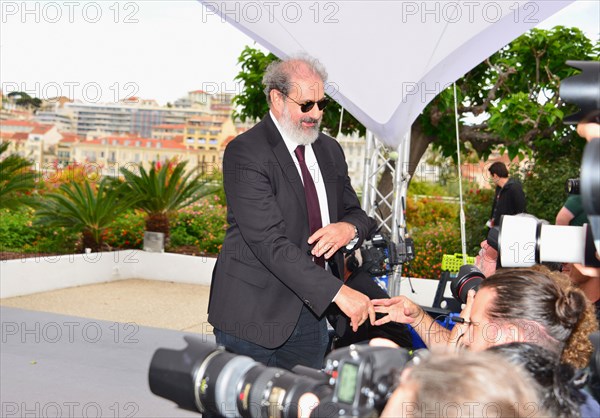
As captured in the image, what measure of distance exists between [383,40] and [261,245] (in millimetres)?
3494

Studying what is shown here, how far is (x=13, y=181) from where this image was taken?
34.0 ft

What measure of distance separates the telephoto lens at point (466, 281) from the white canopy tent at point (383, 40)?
2.65m

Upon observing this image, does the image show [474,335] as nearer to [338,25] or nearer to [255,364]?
[255,364]

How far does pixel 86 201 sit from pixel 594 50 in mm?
7426

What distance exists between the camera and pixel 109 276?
417 inches

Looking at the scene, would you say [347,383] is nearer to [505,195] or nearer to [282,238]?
[282,238]

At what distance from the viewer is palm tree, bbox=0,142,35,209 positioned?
10.3 m

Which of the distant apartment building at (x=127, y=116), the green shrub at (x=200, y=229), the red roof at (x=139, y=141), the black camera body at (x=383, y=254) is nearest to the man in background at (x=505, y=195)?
the black camera body at (x=383, y=254)

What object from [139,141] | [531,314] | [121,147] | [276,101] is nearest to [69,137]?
[121,147]

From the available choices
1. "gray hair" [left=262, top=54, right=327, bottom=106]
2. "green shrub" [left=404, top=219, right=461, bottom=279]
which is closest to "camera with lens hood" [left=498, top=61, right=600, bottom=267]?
"gray hair" [left=262, top=54, right=327, bottom=106]

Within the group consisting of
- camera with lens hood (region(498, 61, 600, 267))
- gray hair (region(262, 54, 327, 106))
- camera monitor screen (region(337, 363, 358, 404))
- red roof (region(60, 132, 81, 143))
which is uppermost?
red roof (region(60, 132, 81, 143))

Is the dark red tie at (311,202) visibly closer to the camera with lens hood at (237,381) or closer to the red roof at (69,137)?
the camera with lens hood at (237,381)

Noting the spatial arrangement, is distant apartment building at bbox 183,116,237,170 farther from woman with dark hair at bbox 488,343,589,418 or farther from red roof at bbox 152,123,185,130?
woman with dark hair at bbox 488,343,589,418

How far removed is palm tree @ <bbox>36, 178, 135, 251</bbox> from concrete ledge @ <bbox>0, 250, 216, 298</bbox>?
1.70 ft
